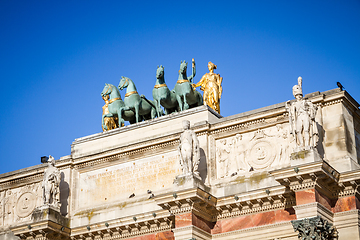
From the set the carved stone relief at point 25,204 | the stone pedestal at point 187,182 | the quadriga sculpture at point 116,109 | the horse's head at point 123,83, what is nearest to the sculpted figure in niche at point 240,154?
the stone pedestal at point 187,182

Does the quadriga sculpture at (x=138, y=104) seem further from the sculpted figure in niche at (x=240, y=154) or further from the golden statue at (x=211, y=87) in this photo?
the sculpted figure in niche at (x=240, y=154)

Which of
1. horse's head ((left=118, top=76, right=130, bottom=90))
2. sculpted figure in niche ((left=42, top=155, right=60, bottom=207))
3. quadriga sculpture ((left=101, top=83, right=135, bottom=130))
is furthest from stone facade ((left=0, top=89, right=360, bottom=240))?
horse's head ((left=118, top=76, right=130, bottom=90))

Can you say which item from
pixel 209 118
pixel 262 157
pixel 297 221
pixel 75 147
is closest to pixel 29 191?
pixel 75 147

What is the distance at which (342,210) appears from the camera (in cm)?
2333

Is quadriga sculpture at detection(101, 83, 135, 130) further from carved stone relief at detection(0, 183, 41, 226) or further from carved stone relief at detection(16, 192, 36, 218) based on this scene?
carved stone relief at detection(16, 192, 36, 218)

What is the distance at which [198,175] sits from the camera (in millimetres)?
25547

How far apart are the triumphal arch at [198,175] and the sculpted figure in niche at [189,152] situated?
4 cm

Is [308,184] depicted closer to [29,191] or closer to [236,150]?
[236,150]

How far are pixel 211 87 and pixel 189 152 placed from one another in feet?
19.0

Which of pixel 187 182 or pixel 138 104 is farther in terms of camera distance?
pixel 138 104

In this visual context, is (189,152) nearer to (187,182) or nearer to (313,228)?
(187,182)

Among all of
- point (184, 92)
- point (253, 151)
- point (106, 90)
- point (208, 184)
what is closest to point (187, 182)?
point (208, 184)

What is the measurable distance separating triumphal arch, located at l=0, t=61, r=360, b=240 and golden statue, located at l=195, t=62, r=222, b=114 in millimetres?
49

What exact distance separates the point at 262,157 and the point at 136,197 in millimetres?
5788
